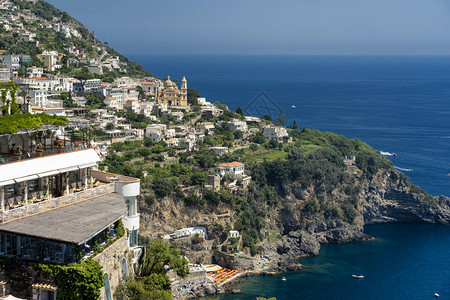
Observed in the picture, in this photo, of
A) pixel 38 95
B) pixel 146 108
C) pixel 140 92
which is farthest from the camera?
pixel 140 92

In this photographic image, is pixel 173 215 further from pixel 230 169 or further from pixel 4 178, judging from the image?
pixel 4 178

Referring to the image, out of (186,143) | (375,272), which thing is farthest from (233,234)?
(186,143)

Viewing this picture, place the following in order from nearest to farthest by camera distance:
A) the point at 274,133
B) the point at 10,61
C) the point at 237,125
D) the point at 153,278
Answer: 1. the point at 153,278
2. the point at 10,61
3. the point at 274,133
4. the point at 237,125

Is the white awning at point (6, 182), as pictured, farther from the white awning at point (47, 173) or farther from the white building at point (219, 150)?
the white building at point (219, 150)

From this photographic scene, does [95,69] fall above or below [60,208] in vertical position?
above

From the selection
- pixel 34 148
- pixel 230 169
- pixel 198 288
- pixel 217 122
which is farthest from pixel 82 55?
pixel 34 148

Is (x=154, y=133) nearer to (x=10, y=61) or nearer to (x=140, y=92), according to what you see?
(x=140, y=92)
